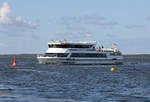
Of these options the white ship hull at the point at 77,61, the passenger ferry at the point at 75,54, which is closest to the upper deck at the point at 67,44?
the passenger ferry at the point at 75,54

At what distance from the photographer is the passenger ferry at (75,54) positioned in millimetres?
113438

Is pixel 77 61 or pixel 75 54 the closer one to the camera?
pixel 75 54

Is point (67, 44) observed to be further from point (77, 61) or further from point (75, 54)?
point (77, 61)

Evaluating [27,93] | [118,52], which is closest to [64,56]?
[118,52]

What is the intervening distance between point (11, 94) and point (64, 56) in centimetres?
7595

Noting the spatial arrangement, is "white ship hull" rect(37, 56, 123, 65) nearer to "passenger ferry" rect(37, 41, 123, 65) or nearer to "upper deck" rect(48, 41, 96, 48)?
"passenger ferry" rect(37, 41, 123, 65)

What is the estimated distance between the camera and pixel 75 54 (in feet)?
380

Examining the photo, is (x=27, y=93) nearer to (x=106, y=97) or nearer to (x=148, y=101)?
(x=106, y=97)

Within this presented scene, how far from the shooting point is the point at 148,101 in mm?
34094

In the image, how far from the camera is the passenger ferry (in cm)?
11344

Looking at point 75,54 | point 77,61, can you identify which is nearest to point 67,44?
point 75,54

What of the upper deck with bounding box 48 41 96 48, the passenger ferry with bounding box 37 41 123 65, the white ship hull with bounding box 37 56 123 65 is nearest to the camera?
the white ship hull with bounding box 37 56 123 65

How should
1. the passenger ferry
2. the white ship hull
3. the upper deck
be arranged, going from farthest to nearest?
the upper deck
the passenger ferry
the white ship hull

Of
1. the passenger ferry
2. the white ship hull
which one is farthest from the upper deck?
the white ship hull
